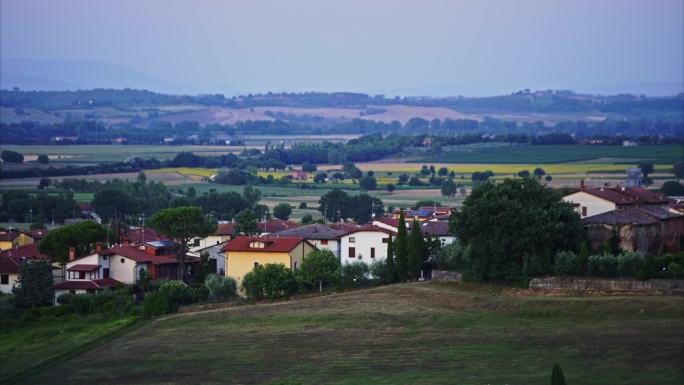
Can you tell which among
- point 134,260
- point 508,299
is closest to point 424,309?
point 508,299

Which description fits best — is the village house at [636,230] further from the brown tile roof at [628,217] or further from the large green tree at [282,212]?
the large green tree at [282,212]

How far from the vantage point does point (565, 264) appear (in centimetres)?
4788

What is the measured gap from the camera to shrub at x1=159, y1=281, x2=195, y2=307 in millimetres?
52906

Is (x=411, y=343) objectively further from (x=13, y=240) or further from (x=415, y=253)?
(x=13, y=240)

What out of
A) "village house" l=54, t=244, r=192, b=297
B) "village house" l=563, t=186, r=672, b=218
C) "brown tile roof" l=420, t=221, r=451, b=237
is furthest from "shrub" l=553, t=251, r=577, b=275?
Answer: "village house" l=54, t=244, r=192, b=297

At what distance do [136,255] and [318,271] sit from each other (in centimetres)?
1016

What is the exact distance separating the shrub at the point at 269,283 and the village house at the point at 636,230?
36.1ft

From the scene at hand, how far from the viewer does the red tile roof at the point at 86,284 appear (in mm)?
57594

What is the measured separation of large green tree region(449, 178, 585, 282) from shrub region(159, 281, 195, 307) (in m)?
10.3

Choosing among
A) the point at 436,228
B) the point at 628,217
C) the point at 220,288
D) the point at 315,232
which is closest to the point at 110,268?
the point at 220,288

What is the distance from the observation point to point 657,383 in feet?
112

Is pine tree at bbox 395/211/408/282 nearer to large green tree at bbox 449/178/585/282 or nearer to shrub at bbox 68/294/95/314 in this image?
large green tree at bbox 449/178/585/282

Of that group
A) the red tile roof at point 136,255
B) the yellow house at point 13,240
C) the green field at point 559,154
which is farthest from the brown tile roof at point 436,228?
the green field at point 559,154

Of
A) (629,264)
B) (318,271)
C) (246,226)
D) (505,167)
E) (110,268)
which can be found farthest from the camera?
(505,167)
